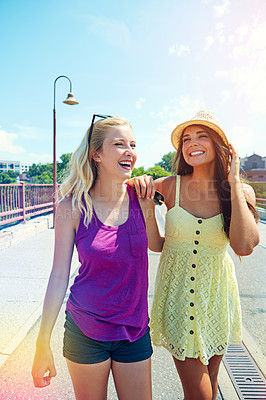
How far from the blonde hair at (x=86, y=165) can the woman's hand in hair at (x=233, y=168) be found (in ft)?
2.22

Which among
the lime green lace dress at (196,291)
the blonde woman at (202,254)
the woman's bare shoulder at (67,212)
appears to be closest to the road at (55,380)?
the blonde woman at (202,254)

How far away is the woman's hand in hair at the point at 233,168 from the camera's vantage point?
1827 mm

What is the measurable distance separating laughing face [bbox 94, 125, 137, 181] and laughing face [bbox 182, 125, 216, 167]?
40 centimetres

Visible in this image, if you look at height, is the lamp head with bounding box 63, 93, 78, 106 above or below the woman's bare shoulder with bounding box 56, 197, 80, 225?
above

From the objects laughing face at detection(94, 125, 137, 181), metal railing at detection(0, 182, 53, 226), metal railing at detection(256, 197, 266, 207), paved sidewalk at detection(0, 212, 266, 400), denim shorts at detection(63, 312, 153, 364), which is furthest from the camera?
metal railing at detection(256, 197, 266, 207)

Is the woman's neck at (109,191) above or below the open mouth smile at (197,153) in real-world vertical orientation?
below

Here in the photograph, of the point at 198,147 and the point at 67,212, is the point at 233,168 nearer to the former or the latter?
the point at 198,147

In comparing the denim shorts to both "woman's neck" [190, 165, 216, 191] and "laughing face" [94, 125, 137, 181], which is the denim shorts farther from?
"woman's neck" [190, 165, 216, 191]

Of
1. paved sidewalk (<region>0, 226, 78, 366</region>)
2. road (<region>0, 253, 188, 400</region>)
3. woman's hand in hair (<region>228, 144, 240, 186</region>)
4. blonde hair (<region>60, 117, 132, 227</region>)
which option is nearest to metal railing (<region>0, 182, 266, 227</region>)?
paved sidewalk (<region>0, 226, 78, 366</region>)

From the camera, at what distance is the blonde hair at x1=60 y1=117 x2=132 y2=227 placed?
1.84 m

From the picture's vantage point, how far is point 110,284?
1602mm

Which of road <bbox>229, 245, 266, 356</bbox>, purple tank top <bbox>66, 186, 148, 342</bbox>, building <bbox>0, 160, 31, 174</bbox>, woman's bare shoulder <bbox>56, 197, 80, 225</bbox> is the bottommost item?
road <bbox>229, 245, 266, 356</bbox>

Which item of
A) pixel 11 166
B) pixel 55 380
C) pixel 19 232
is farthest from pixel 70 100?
pixel 11 166

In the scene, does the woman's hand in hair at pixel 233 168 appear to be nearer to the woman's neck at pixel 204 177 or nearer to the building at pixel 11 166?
the woman's neck at pixel 204 177
